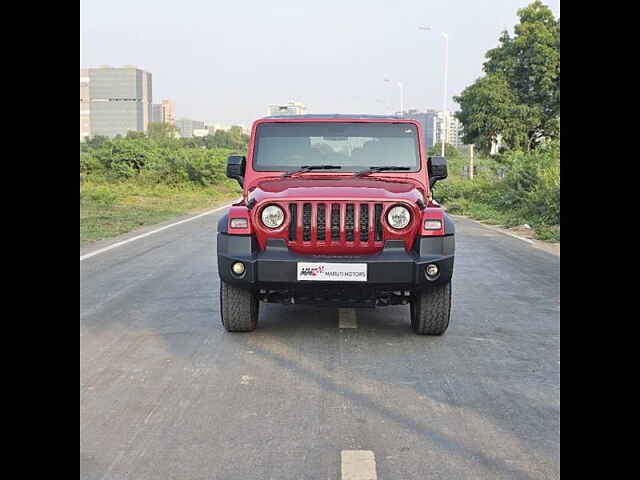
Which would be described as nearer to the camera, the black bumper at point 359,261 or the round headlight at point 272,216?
the black bumper at point 359,261

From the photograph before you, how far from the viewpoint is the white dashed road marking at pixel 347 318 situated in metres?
7.63

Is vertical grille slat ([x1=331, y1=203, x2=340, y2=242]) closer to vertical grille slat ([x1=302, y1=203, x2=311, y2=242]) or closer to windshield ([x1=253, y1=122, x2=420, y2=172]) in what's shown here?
vertical grille slat ([x1=302, y1=203, x2=311, y2=242])

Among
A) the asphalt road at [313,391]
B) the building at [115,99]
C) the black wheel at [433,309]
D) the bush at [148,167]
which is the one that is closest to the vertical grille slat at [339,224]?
the black wheel at [433,309]

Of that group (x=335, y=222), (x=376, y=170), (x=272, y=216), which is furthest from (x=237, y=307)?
(x=376, y=170)

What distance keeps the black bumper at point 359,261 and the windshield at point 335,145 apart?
1.50m

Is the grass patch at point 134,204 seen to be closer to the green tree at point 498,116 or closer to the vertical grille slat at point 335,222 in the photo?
the vertical grille slat at point 335,222

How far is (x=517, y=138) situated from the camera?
39625 millimetres

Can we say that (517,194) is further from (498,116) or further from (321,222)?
(321,222)

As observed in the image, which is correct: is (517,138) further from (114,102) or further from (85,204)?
(114,102)

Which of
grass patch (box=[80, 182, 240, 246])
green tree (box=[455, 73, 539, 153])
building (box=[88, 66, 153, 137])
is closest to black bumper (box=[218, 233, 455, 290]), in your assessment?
grass patch (box=[80, 182, 240, 246])

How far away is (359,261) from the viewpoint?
21.7 feet

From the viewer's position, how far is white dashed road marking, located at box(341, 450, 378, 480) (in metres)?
4.08
